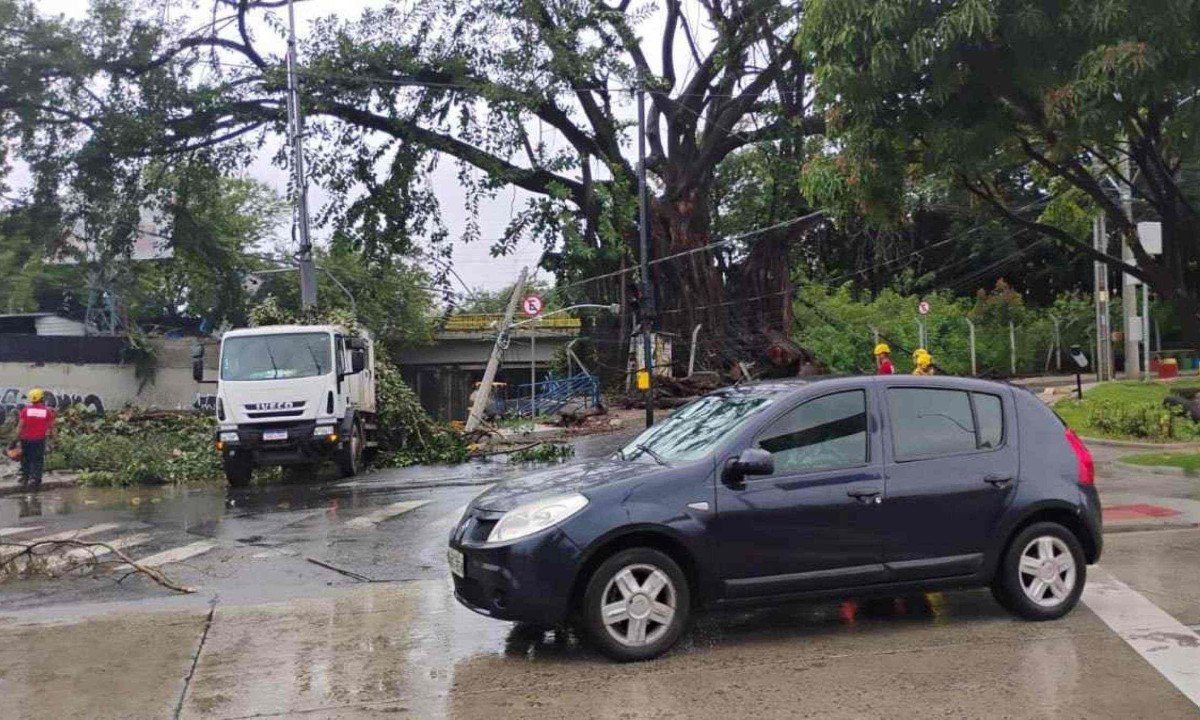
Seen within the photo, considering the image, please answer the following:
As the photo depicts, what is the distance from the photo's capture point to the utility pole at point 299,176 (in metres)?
25.5

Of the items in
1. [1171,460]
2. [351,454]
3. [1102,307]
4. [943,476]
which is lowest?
[1171,460]

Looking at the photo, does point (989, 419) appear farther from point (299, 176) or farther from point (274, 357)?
point (299, 176)

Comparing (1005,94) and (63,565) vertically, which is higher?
(1005,94)

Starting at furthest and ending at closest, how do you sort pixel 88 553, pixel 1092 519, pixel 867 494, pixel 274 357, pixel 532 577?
pixel 274 357, pixel 88 553, pixel 1092 519, pixel 867 494, pixel 532 577

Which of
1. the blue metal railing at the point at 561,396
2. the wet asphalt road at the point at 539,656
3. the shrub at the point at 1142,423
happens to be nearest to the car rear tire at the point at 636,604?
the wet asphalt road at the point at 539,656

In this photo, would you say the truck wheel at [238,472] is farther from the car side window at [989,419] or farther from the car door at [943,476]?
the car side window at [989,419]

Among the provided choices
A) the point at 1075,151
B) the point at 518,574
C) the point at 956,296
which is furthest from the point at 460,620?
the point at 956,296

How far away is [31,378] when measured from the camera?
3247 centimetres

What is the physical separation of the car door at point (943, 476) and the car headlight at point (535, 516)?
189 centimetres

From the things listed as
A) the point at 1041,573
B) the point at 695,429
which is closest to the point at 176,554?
the point at 695,429

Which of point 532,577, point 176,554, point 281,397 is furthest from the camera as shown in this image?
point 281,397

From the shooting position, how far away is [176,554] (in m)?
11.3

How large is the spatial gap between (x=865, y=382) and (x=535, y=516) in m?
2.25

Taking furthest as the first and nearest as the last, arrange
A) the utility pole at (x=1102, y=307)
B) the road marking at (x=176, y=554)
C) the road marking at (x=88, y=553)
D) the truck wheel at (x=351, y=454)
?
1. the utility pole at (x=1102, y=307)
2. the truck wheel at (x=351, y=454)
3. the road marking at (x=176, y=554)
4. the road marking at (x=88, y=553)
